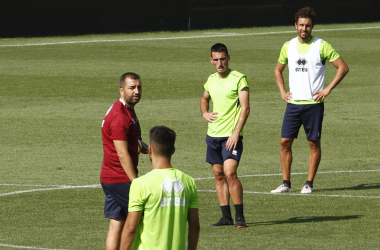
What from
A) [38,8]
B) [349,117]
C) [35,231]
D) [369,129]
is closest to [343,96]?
[349,117]

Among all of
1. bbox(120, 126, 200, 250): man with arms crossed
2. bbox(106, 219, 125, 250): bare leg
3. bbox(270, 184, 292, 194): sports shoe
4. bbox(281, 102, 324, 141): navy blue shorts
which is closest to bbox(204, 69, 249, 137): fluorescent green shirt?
bbox(281, 102, 324, 141): navy blue shorts

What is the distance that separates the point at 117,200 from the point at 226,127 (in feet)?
7.65

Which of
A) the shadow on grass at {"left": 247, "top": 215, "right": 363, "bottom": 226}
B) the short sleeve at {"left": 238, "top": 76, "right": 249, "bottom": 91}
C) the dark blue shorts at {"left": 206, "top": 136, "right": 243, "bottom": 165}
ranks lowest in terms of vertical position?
the shadow on grass at {"left": 247, "top": 215, "right": 363, "bottom": 226}

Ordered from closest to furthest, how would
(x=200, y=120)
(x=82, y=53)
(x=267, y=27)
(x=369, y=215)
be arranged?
1. (x=369, y=215)
2. (x=200, y=120)
3. (x=82, y=53)
4. (x=267, y=27)

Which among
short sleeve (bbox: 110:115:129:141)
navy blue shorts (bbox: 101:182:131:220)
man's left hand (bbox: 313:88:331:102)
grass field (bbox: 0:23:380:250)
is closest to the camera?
short sleeve (bbox: 110:115:129:141)

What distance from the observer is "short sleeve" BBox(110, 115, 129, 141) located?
6.91 metres

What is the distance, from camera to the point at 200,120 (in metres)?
18.1

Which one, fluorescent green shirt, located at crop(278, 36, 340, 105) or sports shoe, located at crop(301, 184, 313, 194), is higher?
fluorescent green shirt, located at crop(278, 36, 340, 105)

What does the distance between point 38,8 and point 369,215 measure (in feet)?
103

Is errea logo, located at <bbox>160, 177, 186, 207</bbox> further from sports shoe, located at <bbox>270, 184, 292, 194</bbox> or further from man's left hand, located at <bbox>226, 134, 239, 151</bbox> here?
sports shoe, located at <bbox>270, 184, 292, 194</bbox>

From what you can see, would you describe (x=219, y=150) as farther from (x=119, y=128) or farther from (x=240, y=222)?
(x=119, y=128)

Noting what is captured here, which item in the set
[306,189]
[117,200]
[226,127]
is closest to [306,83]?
[306,189]

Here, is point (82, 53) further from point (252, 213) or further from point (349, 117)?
A: point (252, 213)

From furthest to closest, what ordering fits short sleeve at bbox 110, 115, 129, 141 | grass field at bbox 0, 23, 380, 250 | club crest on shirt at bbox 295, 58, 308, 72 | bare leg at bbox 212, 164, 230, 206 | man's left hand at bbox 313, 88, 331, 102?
club crest on shirt at bbox 295, 58, 308, 72 → man's left hand at bbox 313, 88, 331, 102 → bare leg at bbox 212, 164, 230, 206 → grass field at bbox 0, 23, 380, 250 → short sleeve at bbox 110, 115, 129, 141
